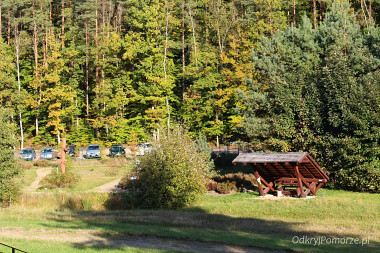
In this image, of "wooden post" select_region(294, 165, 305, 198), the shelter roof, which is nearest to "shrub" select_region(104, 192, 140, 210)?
the shelter roof

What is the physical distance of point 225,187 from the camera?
33531mm

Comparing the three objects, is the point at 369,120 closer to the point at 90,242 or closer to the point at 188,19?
the point at 90,242

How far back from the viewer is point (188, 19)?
2635 inches

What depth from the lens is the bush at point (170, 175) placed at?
94.5 feet

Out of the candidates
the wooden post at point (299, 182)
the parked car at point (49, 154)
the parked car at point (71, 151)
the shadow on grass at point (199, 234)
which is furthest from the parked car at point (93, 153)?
the wooden post at point (299, 182)

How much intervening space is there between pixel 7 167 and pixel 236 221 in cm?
1718

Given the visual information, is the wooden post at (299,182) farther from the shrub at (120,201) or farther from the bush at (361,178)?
the shrub at (120,201)

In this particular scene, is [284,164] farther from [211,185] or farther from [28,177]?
[28,177]

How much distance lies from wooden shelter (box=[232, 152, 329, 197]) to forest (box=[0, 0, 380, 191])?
492 centimetres

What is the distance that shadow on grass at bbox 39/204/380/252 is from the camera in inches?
615

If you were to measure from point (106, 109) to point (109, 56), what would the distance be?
8755 mm

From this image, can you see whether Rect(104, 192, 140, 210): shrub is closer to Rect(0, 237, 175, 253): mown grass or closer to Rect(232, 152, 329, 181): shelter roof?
Rect(232, 152, 329, 181): shelter roof

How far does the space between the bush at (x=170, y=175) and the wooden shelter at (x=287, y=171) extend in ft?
9.66

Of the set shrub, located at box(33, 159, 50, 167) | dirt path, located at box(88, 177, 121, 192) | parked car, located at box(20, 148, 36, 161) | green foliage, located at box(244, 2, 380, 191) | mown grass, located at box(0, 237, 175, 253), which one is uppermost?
green foliage, located at box(244, 2, 380, 191)
